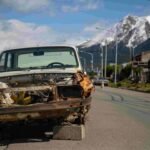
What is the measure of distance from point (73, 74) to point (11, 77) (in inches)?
56.7

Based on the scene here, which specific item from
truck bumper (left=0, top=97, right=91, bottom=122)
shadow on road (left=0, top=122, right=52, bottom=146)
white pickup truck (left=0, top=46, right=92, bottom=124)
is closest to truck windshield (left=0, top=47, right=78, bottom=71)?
white pickup truck (left=0, top=46, right=92, bottom=124)

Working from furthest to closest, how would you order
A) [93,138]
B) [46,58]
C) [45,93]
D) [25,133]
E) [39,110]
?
1. [46,58]
2. [25,133]
3. [93,138]
4. [45,93]
5. [39,110]

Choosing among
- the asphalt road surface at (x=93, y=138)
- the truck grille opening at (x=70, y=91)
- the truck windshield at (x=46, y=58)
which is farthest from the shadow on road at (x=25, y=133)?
the truck windshield at (x=46, y=58)

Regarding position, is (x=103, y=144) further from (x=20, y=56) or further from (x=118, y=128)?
(x=20, y=56)

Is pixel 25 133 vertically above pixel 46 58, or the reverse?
pixel 46 58

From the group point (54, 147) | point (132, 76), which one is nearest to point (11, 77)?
point (54, 147)

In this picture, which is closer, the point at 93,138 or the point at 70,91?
the point at 70,91

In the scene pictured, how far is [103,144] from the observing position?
37.1 ft

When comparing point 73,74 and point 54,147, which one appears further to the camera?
point 73,74

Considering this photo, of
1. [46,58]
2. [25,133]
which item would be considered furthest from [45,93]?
[46,58]

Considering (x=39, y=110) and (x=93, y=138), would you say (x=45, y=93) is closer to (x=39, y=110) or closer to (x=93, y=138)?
(x=39, y=110)

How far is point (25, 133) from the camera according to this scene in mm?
13109

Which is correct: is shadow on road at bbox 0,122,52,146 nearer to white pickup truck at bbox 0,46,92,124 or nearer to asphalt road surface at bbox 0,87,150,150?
asphalt road surface at bbox 0,87,150,150

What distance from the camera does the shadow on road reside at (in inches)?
473
